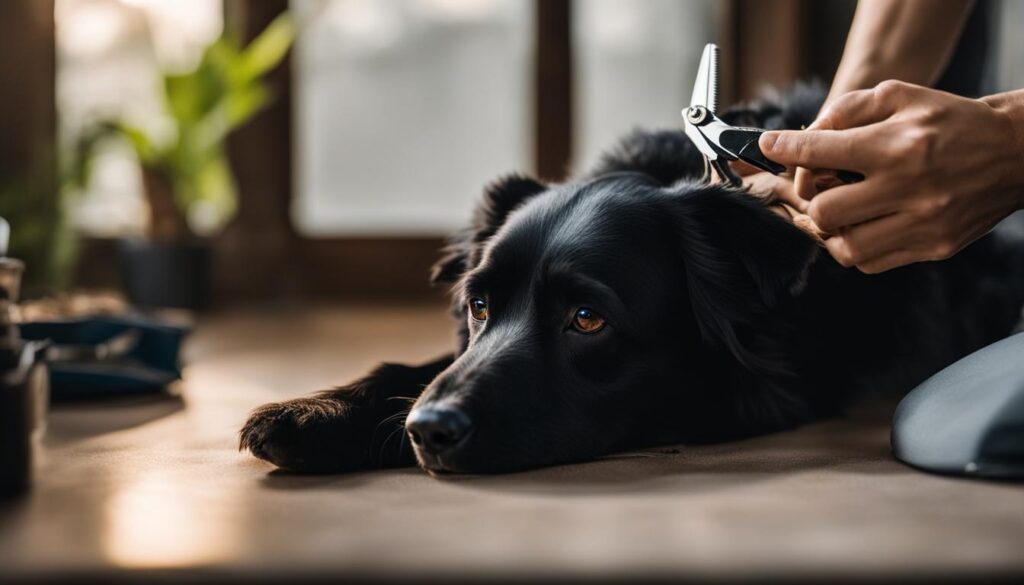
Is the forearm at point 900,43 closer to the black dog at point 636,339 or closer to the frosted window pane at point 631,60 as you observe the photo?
the black dog at point 636,339

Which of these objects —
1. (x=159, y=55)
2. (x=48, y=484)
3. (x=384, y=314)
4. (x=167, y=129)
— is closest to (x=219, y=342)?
(x=384, y=314)

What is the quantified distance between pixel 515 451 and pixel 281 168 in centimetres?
382

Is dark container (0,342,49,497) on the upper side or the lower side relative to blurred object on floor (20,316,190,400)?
upper

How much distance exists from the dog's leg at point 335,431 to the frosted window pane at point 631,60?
150 inches

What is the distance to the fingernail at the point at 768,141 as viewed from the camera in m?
1.38

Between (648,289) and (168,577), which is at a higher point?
(648,289)

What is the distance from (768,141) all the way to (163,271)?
326cm

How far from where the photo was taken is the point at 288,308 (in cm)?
452

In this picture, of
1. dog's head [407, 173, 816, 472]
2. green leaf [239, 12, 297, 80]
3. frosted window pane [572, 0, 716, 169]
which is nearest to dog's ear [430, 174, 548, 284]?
dog's head [407, 173, 816, 472]

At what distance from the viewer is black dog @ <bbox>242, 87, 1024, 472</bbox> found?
1.30 metres

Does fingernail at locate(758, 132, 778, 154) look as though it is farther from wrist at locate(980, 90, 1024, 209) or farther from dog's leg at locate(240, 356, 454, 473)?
dog's leg at locate(240, 356, 454, 473)

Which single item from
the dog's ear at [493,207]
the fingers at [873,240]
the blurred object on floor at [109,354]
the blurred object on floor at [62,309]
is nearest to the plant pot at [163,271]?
the blurred object on floor at [62,309]

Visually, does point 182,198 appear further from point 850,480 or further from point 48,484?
point 850,480

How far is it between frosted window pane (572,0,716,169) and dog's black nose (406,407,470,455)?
13.1ft
